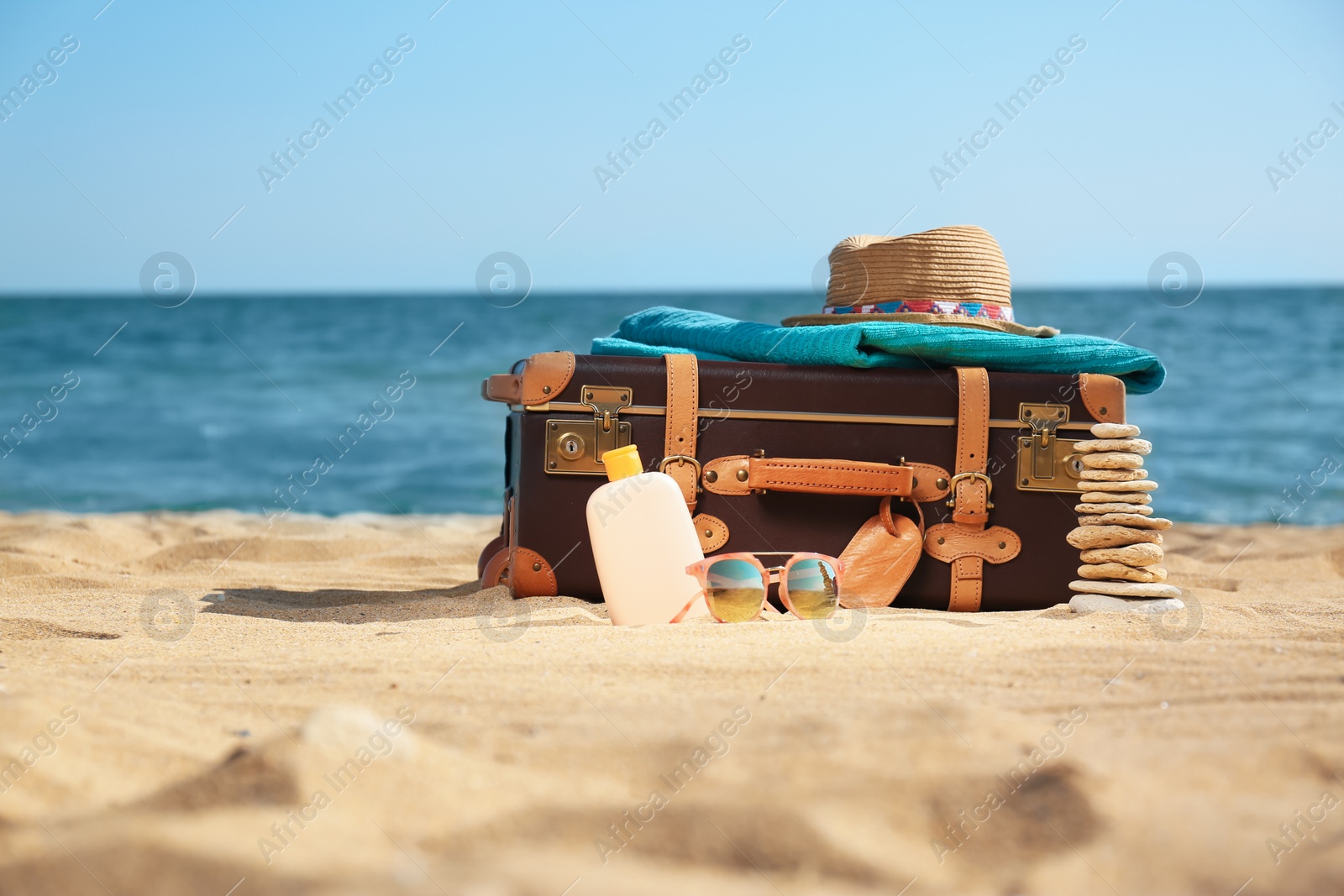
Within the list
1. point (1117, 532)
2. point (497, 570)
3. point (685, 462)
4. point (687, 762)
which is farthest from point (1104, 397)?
point (687, 762)

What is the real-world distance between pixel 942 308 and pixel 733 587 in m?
1.18

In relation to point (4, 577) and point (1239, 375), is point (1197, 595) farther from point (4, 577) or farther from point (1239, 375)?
point (1239, 375)

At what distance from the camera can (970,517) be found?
2789mm

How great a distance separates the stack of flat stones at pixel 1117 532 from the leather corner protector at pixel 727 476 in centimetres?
88

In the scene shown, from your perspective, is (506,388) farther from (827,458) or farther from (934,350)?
(934,350)

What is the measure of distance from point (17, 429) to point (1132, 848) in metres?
10.5

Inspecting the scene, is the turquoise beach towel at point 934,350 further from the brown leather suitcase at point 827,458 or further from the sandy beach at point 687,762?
the sandy beach at point 687,762

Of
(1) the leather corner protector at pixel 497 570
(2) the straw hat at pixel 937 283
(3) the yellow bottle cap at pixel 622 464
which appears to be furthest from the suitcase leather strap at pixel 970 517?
(1) the leather corner protector at pixel 497 570

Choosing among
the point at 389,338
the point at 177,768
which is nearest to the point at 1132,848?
the point at 177,768

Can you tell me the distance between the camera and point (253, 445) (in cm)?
900

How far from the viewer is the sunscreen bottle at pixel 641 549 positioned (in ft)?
7.86

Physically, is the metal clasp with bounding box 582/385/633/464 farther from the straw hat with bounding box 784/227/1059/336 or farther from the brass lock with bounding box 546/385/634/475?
the straw hat with bounding box 784/227/1059/336

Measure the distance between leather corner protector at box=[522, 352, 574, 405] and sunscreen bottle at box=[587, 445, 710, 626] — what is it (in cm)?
36

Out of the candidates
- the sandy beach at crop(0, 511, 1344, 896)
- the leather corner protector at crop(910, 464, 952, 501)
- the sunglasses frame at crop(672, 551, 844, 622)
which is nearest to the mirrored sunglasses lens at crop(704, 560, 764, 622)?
the sunglasses frame at crop(672, 551, 844, 622)
